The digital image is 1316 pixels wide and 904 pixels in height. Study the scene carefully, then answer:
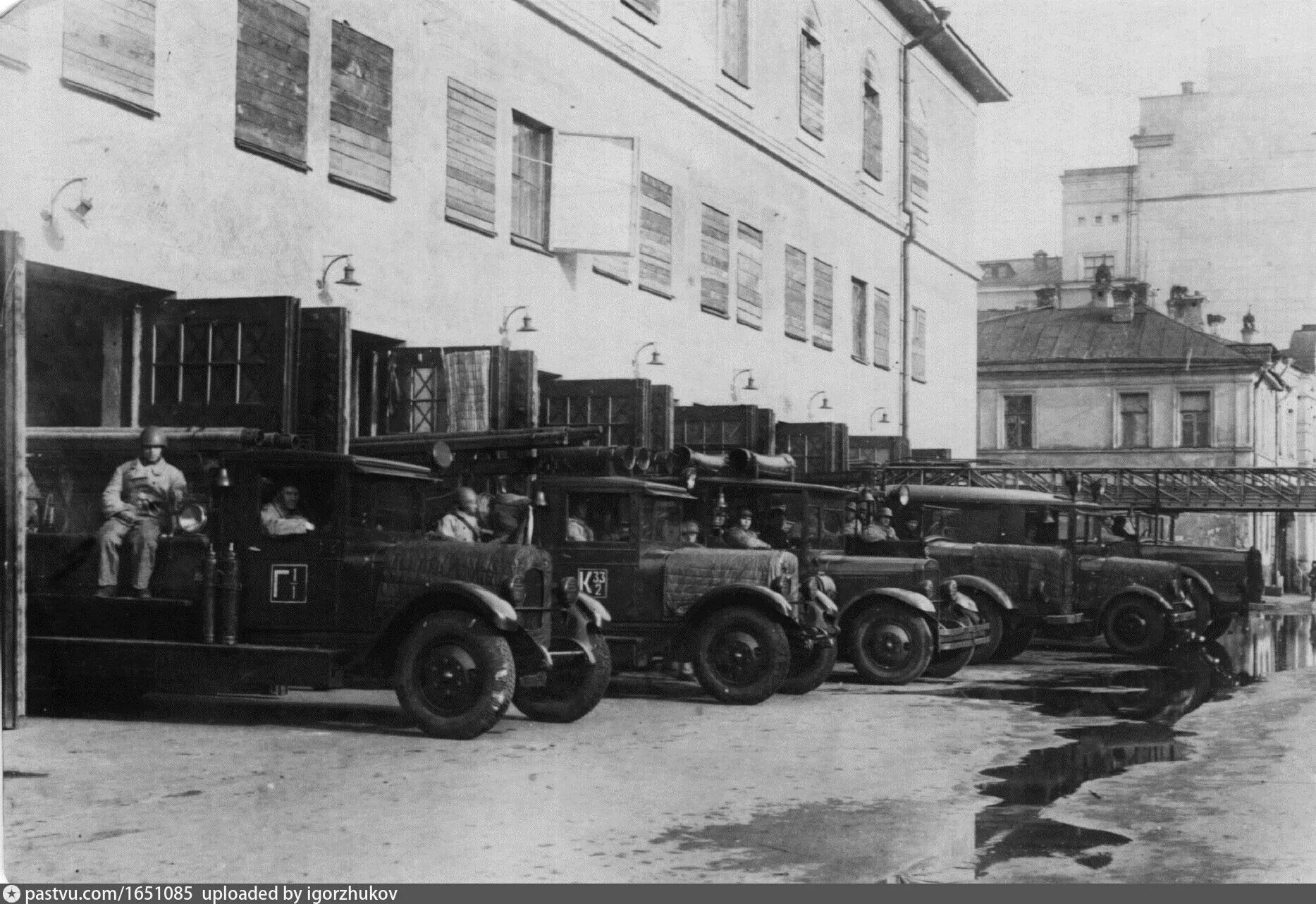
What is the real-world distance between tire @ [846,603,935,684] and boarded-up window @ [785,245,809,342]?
8153 mm

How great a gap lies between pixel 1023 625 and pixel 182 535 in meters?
10.7

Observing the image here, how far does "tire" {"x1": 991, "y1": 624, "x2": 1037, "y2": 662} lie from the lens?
57.1 ft

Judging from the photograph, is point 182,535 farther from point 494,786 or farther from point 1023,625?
point 1023,625

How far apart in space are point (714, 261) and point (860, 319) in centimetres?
549

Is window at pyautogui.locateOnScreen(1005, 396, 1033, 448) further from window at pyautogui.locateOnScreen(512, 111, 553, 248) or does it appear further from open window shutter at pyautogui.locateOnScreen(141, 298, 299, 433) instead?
open window shutter at pyautogui.locateOnScreen(141, 298, 299, 433)

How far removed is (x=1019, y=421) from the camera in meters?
31.7

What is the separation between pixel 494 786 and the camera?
759 cm

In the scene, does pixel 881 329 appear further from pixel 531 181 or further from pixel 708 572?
pixel 708 572

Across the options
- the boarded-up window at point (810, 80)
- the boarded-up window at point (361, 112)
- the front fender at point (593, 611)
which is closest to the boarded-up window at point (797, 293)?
the boarded-up window at point (810, 80)

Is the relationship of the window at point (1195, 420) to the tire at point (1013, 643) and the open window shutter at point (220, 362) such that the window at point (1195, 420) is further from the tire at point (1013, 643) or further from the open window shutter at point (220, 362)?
the open window shutter at point (220, 362)

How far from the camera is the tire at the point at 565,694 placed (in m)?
10.3

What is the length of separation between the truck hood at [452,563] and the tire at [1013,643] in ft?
29.9
